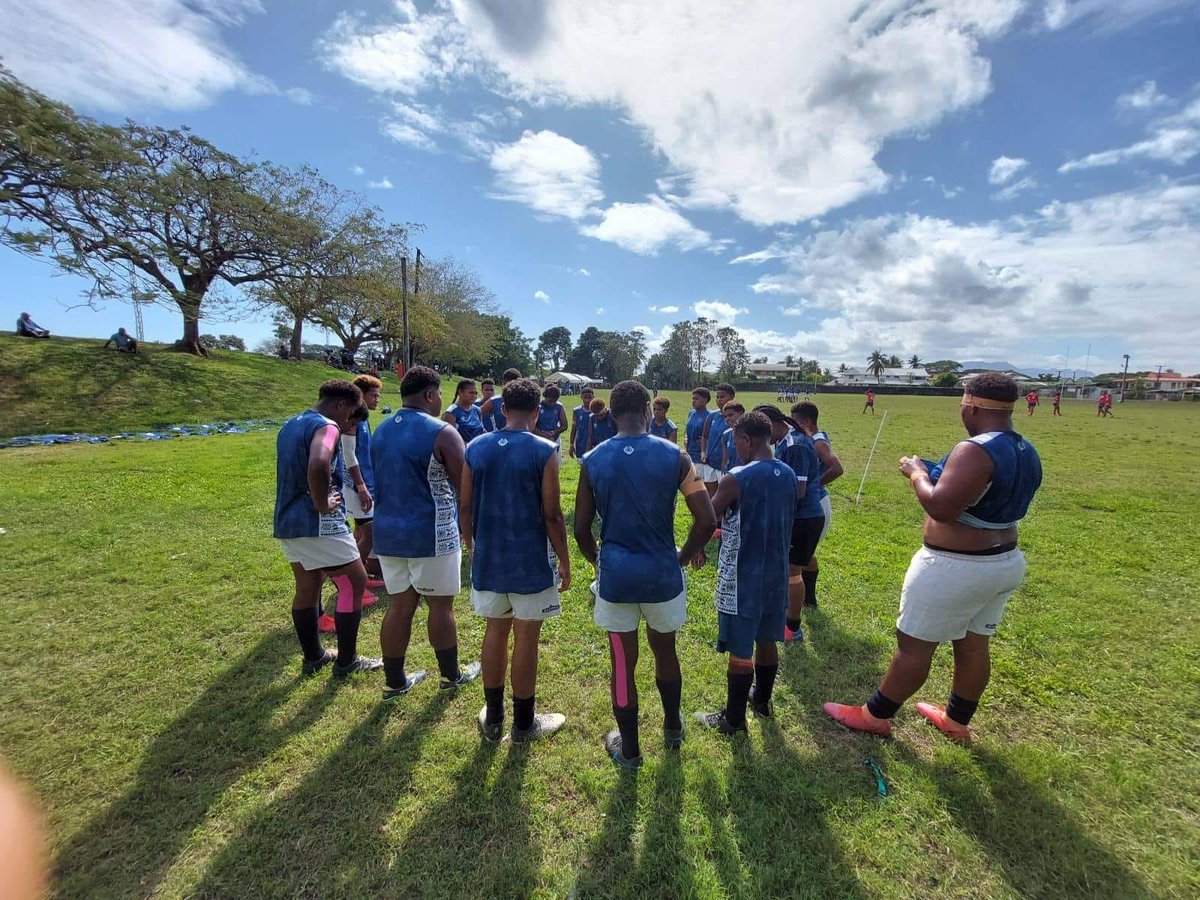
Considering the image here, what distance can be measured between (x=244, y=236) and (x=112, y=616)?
23614 millimetres

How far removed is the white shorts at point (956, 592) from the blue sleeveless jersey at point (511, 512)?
224 cm

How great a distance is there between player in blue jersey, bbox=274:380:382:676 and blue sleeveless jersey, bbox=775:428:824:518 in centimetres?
359

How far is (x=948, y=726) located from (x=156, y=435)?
63.7ft

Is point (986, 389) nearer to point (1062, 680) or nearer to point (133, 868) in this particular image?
point (1062, 680)

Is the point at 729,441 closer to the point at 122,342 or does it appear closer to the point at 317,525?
the point at 317,525

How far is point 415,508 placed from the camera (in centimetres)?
334

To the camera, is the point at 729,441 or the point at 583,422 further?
the point at 583,422

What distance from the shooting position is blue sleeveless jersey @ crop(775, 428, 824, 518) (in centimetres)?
427

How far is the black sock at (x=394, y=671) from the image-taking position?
3.58 metres

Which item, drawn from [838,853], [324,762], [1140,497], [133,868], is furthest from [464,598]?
[1140,497]

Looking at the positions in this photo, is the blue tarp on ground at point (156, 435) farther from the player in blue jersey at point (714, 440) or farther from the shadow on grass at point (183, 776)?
the player in blue jersey at point (714, 440)

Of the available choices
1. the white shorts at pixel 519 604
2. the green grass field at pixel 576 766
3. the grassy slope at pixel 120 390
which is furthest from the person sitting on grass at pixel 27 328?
the white shorts at pixel 519 604

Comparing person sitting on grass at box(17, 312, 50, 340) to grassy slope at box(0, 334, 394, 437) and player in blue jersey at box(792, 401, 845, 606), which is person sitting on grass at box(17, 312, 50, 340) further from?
player in blue jersey at box(792, 401, 845, 606)

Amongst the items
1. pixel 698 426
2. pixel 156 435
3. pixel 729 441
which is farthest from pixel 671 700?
pixel 156 435
